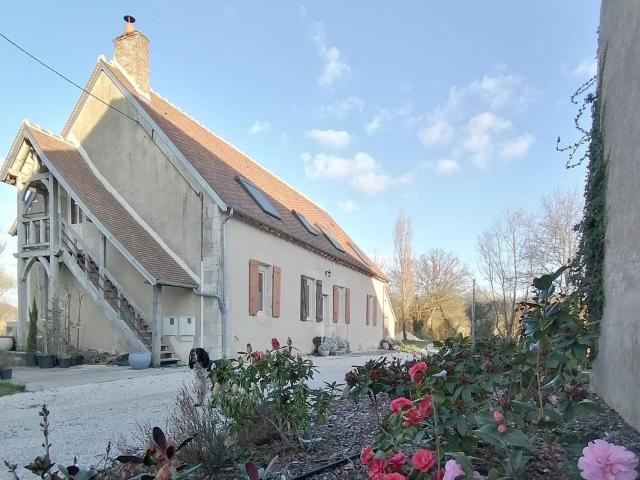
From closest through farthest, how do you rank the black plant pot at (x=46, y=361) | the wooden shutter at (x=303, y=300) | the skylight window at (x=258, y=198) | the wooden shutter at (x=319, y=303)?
the black plant pot at (x=46, y=361)
the skylight window at (x=258, y=198)
the wooden shutter at (x=303, y=300)
the wooden shutter at (x=319, y=303)

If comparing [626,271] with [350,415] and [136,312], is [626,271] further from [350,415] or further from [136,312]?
[136,312]

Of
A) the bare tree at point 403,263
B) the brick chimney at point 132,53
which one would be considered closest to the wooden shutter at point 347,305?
the brick chimney at point 132,53

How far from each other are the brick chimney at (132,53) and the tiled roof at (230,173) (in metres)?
0.38

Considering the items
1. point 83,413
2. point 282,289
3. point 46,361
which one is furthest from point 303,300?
point 83,413

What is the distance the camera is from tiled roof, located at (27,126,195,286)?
33.8 ft

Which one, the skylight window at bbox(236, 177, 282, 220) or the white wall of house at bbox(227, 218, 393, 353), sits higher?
the skylight window at bbox(236, 177, 282, 220)

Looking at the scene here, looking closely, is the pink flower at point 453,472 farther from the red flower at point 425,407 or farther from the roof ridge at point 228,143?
the roof ridge at point 228,143

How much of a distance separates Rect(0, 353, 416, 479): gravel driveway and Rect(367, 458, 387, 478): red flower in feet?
9.39

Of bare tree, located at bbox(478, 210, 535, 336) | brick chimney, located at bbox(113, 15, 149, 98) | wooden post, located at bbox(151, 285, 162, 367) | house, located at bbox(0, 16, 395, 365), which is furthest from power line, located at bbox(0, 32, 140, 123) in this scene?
bare tree, located at bbox(478, 210, 535, 336)

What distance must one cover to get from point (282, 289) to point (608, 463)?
12086 mm

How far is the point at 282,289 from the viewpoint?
42.9 ft

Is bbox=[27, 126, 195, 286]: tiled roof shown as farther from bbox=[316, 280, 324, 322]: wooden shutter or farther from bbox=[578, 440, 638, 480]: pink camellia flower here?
bbox=[578, 440, 638, 480]: pink camellia flower

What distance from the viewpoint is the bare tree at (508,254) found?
62.2ft

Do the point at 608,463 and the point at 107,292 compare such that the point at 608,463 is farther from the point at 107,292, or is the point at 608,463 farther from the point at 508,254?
the point at 508,254
